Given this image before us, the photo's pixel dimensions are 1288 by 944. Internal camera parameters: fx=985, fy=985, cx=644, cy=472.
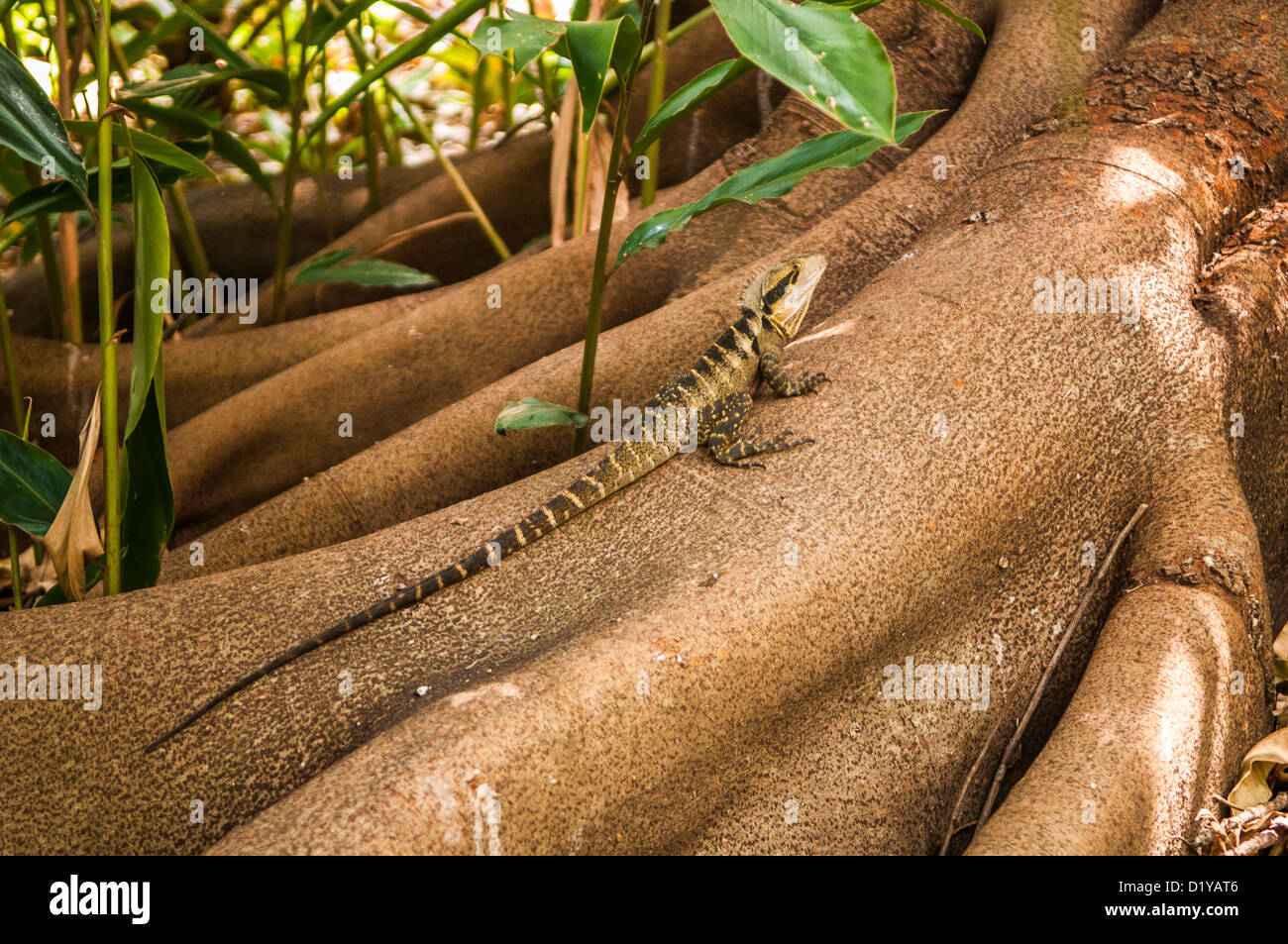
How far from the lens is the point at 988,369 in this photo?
121 inches

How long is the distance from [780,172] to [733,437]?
91cm

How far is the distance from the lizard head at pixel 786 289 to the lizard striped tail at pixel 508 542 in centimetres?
68

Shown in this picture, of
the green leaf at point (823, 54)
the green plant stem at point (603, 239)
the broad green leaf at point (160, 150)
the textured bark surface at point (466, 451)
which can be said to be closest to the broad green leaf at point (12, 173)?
the broad green leaf at point (160, 150)

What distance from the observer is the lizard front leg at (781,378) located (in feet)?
10.5

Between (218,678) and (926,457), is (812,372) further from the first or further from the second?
(218,678)

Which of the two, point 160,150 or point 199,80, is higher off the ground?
point 199,80

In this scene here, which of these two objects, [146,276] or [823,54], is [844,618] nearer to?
[823,54]

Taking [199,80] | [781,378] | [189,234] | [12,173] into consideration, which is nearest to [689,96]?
[781,378]

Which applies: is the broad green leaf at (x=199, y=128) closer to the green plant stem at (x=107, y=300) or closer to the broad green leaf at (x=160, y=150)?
the broad green leaf at (x=160, y=150)

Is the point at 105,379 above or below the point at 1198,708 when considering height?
above

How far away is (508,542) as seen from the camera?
9.45ft

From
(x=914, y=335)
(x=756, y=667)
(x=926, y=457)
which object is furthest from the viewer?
(x=914, y=335)
